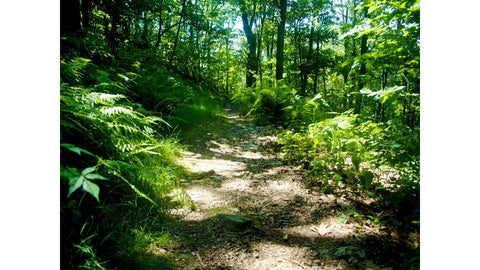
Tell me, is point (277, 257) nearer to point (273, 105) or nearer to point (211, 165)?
point (211, 165)

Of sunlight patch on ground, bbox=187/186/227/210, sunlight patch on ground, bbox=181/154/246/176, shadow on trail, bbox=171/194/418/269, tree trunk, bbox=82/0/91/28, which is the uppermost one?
tree trunk, bbox=82/0/91/28

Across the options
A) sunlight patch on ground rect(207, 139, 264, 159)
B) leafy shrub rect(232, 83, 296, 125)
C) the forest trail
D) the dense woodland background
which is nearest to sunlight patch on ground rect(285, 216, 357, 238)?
A: the forest trail

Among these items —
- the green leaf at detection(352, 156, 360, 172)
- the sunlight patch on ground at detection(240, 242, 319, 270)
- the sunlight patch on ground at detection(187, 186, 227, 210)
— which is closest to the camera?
the sunlight patch on ground at detection(240, 242, 319, 270)

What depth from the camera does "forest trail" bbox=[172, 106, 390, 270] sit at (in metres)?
1.97

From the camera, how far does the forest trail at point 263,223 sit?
1.97m

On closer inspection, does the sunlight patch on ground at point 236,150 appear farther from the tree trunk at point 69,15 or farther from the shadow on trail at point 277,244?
the tree trunk at point 69,15

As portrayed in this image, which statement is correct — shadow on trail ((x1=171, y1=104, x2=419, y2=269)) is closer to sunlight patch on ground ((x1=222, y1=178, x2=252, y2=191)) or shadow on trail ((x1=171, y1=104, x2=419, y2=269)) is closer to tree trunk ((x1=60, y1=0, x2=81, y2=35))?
sunlight patch on ground ((x1=222, y1=178, x2=252, y2=191))

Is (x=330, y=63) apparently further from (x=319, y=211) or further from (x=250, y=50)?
(x=319, y=211)

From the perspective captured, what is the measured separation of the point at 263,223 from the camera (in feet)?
8.33

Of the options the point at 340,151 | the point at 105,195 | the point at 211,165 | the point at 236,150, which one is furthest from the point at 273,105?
the point at 105,195

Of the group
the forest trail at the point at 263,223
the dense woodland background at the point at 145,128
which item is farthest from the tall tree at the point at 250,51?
the forest trail at the point at 263,223

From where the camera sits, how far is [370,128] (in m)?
3.72

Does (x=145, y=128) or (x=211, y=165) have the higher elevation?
(x=145, y=128)
